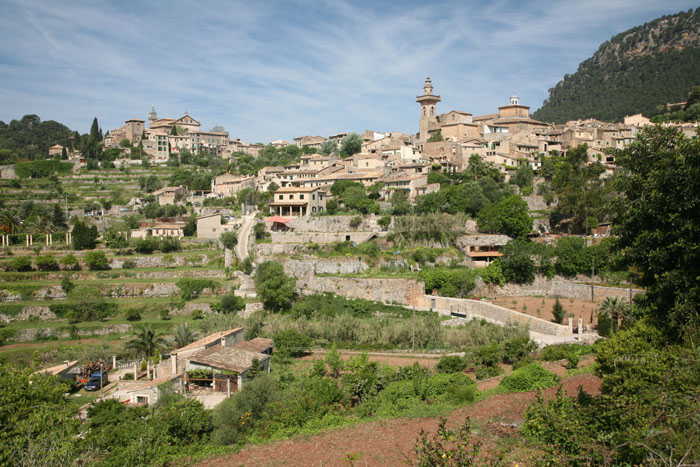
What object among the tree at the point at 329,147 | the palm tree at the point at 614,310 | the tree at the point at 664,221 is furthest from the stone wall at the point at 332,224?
the tree at the point at 329,147

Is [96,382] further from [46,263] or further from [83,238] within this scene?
[83,238]

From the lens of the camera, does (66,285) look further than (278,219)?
No

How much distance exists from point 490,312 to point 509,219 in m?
11.7

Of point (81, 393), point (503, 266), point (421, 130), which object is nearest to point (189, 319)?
point (81, 393)

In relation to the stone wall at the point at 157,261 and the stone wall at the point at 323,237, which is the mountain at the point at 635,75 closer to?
the stone wall at the point at 323,237

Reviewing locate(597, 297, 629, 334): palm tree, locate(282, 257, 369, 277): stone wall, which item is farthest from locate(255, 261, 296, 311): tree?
locate(597, 297, 629, 334): palm tree

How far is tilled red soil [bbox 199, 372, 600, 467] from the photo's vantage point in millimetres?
11555

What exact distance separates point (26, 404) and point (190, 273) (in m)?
26.9

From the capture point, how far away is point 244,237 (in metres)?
42.7

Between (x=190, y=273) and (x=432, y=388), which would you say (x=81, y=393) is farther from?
(x=190, y=273)

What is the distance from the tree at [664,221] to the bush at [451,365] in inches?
318

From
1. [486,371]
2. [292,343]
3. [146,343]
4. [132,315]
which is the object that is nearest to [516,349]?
[486,371]

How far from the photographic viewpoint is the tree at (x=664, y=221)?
12.2m

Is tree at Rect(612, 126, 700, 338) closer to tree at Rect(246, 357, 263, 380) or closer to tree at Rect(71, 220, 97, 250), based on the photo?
tree at Rect(246, 357, 263, 380)
